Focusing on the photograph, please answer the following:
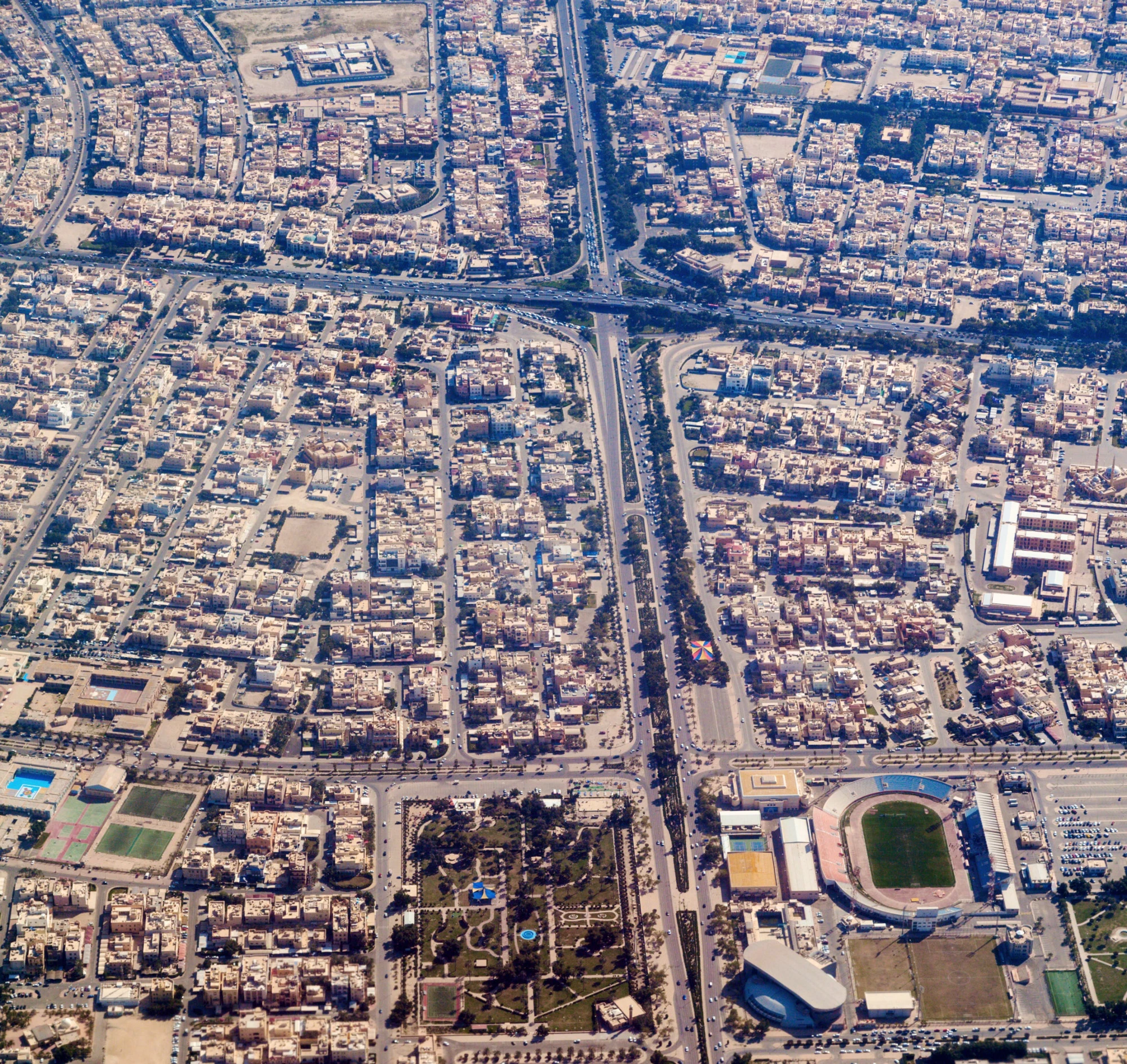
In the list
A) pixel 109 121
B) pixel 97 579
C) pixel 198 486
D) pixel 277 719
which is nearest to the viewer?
pixel 277 719

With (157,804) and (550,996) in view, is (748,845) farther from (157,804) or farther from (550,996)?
(157,804)

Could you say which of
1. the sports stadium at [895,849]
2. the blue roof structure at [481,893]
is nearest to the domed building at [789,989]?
the sports stadium at [895,849]

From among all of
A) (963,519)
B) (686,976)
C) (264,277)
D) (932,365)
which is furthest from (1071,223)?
(686,976)

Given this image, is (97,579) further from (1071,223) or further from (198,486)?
(1071,223)

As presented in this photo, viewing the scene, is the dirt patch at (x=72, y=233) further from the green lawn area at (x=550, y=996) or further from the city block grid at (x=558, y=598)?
the green lawn area at (x=550, y=996)

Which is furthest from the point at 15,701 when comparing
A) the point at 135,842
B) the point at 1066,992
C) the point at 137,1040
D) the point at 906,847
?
the point at 1066,992

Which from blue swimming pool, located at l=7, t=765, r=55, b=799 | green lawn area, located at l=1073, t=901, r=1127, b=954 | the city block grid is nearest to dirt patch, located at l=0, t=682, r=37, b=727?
the city block grid
